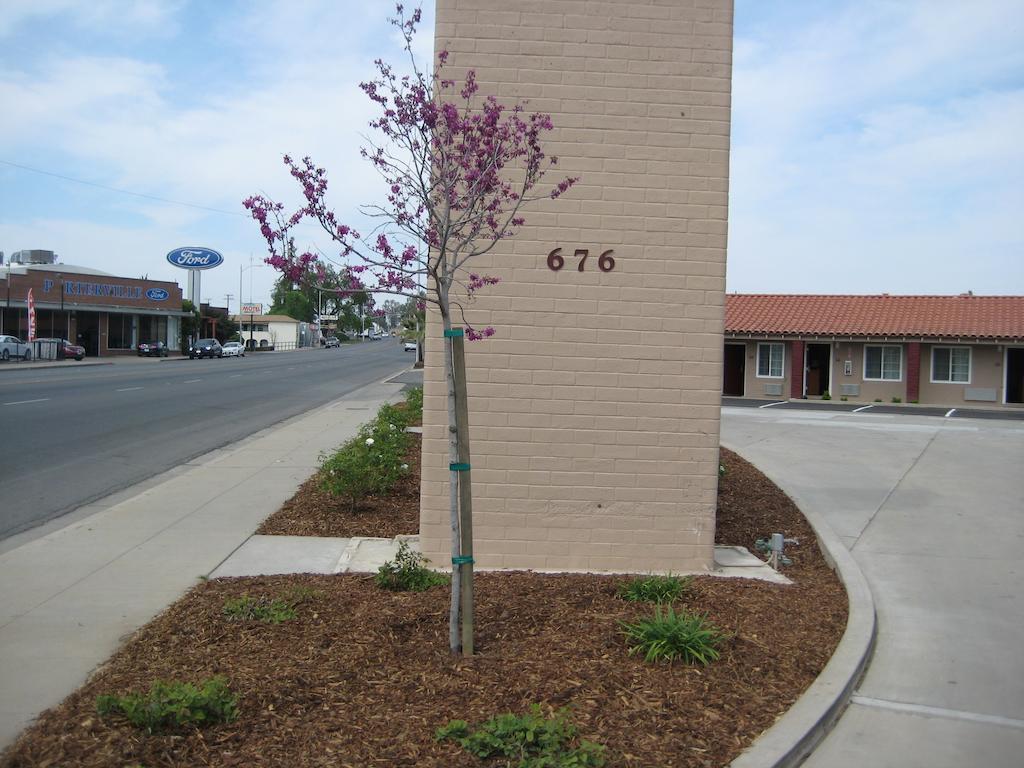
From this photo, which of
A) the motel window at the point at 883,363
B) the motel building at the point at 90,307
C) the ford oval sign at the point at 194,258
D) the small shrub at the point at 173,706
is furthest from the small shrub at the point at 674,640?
the ford oval sign at the point at 194,258

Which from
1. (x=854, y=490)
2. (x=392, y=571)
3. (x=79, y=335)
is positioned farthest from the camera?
(x=79, y=335)

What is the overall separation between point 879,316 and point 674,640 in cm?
3605

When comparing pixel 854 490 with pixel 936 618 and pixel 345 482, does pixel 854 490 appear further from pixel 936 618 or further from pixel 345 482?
pixel 345 482

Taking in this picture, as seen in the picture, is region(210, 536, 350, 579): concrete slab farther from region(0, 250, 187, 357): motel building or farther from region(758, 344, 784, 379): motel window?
region(0, 250, 187, 357): motel building

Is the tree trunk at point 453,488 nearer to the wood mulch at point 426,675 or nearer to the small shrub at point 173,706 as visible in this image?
the wood mulch at point 426,675

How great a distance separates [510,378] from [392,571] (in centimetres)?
179

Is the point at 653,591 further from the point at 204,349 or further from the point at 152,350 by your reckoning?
the point at 204,349

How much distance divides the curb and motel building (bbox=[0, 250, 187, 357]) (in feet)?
195

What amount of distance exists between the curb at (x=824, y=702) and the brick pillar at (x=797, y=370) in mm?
31607

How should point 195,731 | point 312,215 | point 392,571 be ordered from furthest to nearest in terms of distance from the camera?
point 392,571, point 312,215, point 195,731

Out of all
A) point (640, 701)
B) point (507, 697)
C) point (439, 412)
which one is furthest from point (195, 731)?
point (439, 412)

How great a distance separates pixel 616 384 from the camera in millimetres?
7348

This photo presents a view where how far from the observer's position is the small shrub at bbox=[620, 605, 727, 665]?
5082 millimetres

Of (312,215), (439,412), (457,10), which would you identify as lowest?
(439,412)
